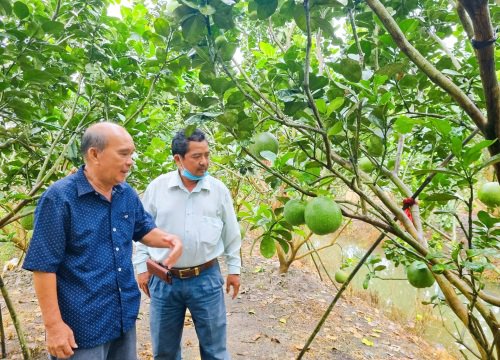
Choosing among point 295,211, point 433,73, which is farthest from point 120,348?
point 433,73

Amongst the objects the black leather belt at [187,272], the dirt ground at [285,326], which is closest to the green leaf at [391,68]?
the black leather belt at [187,272]

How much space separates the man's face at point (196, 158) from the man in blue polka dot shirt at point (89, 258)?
560mm

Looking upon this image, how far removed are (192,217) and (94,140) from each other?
2.73 ft

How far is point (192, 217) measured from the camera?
7.09 feet

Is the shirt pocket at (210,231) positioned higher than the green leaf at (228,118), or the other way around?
the green leaf at (228,118)

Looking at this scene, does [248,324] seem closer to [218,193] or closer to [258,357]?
[258,357]

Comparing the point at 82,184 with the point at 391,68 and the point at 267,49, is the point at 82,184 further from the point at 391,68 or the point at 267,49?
the point at 267,49

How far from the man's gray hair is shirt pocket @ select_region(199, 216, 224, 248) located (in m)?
0.85

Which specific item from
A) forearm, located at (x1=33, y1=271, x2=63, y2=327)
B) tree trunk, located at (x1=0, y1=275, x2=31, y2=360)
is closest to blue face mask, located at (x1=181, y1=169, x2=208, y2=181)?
forearm, located at (x1=33, y1=271, x2=63, y2=327)

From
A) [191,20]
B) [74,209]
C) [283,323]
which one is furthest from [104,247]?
[283,323]

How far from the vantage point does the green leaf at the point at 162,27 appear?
128 centimetres

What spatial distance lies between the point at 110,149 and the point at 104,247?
0.42 meters

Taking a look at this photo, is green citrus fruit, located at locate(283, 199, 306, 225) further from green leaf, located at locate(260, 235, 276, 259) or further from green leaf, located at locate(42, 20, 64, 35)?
green leaf, located at locate(42, 20, 64, 35)

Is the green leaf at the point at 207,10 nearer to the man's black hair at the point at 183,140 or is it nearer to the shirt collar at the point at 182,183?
the man's black hair at the point at 183,140
